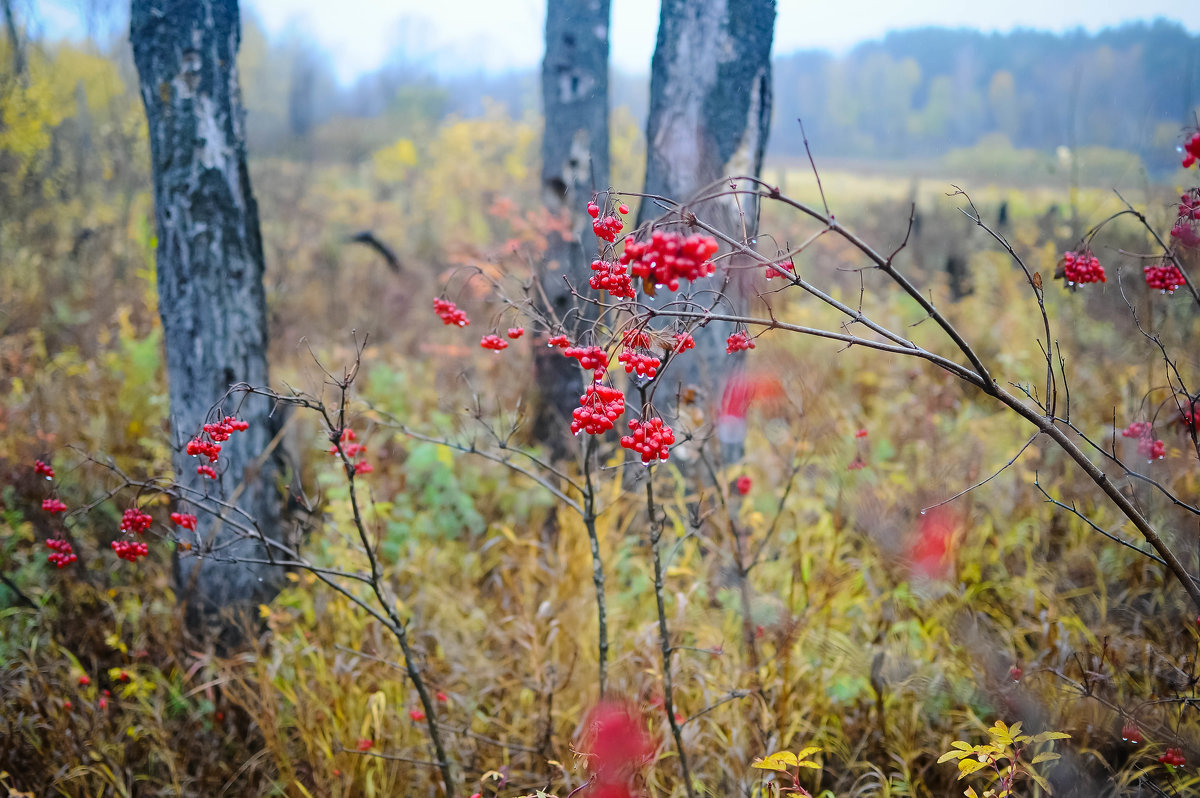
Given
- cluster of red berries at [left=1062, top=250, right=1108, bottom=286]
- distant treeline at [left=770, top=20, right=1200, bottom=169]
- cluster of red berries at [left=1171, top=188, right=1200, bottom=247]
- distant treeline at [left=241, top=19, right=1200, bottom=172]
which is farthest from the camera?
distant treeline at [left=770, top=20, right=1200, bottom=169]

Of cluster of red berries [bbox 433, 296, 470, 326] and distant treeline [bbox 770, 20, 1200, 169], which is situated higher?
distant treeline [bbox 770, 20, 1200, 169]

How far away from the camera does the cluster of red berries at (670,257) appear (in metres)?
0.99

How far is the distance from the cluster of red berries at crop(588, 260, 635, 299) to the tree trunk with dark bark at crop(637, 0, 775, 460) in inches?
70.9

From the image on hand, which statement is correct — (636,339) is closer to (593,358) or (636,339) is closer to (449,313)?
(593,358)

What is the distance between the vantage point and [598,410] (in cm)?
130

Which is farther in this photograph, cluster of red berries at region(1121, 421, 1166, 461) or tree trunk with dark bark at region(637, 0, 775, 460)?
tree trunk with dark bark at region(637, 0, 775, 460)

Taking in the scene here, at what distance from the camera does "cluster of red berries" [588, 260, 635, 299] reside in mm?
1282

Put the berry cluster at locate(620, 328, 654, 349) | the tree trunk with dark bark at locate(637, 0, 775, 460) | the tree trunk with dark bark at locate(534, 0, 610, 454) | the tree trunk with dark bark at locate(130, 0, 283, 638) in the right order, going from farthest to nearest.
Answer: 1. the tree trunk with dark bark at locate(534, 0, 610, 454)
2. the tree trunk with dark bark at locate(637, 0, 775, 460)
3. the tree trunk with dark bark at locate(130, 0, 283, 638)
4. the berry cluster at locate(620, 328, 654, 349)

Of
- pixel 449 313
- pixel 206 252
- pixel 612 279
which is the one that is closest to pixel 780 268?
pixel 612 279

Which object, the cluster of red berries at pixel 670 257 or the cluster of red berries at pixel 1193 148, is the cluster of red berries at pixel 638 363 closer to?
the cluster of red berries at pixel 670 257

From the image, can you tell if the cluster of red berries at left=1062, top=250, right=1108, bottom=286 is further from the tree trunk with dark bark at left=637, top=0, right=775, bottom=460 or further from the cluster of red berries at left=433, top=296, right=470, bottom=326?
the cluster of red berries at left=433, top=296, right=470, bottom=326

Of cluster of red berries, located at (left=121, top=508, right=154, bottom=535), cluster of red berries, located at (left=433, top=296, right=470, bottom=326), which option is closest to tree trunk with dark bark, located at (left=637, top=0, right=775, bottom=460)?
cluster of red berries, located at (left=433, top=296, right=470, bottom=326)

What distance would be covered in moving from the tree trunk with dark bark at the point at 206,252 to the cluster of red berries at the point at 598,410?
6.21ft

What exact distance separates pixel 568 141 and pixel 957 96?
16.9 metres
